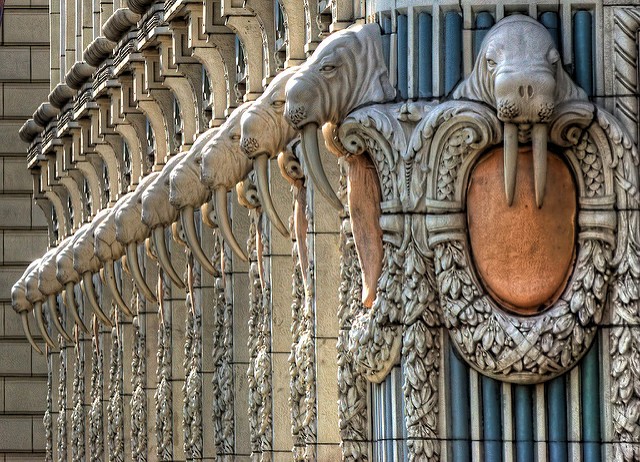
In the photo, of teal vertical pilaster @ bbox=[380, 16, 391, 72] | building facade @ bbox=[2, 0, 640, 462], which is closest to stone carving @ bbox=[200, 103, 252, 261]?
building facade @ bbox=[2, 0, 640, 462]

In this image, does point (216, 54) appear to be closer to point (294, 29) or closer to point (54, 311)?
point (294, 29)

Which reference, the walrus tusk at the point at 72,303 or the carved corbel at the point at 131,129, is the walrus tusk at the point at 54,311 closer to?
the walrus tusk at the point at 72,303

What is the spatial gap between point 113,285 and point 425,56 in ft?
82.1

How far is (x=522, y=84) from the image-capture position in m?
28.7

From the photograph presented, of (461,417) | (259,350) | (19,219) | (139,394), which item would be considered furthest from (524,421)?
(19,219)

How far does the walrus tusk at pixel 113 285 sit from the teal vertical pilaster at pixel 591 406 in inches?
1014

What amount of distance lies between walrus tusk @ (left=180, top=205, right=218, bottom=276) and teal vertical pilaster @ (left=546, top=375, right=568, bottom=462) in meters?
13.2

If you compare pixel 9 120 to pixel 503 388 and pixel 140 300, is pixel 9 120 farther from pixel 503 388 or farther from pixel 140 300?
pixel 503 388

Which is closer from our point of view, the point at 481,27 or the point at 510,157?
the point at 510,157

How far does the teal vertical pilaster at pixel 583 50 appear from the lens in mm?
29312

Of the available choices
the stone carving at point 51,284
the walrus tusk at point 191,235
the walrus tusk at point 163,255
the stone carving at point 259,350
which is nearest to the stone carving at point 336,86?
the stone carving at point 259,350

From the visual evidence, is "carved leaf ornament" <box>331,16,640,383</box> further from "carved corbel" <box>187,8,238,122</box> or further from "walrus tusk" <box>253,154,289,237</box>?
"carved corbel" <box>187,8,238,122</box>

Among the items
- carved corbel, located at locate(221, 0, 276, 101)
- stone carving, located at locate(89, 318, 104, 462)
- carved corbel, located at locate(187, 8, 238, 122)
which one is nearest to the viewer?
carved corbel, located at locate(221, 0, 276, 101)

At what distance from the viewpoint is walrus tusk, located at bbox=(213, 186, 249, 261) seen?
38.5 meters
